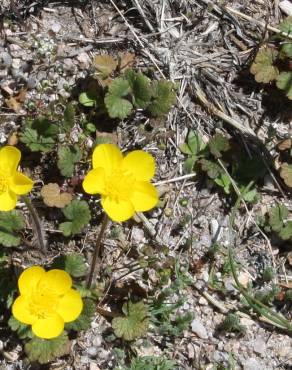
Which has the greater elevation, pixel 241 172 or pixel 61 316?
pixel 241 172

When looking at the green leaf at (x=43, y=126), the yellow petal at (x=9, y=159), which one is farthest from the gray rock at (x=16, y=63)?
the yellow petal at (x=9, y=159)

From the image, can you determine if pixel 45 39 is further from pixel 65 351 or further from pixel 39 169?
pixel 65 351

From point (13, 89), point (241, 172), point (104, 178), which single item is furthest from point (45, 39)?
point (241, 172)

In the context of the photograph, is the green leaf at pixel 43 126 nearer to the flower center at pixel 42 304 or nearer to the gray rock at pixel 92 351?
the flower center at pixel 42 304

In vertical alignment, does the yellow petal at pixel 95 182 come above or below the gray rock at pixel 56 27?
below

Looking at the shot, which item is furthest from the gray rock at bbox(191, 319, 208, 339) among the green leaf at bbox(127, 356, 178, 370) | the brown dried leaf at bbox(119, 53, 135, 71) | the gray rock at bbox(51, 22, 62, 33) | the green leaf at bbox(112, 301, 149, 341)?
the gray rock at bbox(51, 22, 62, 33)
